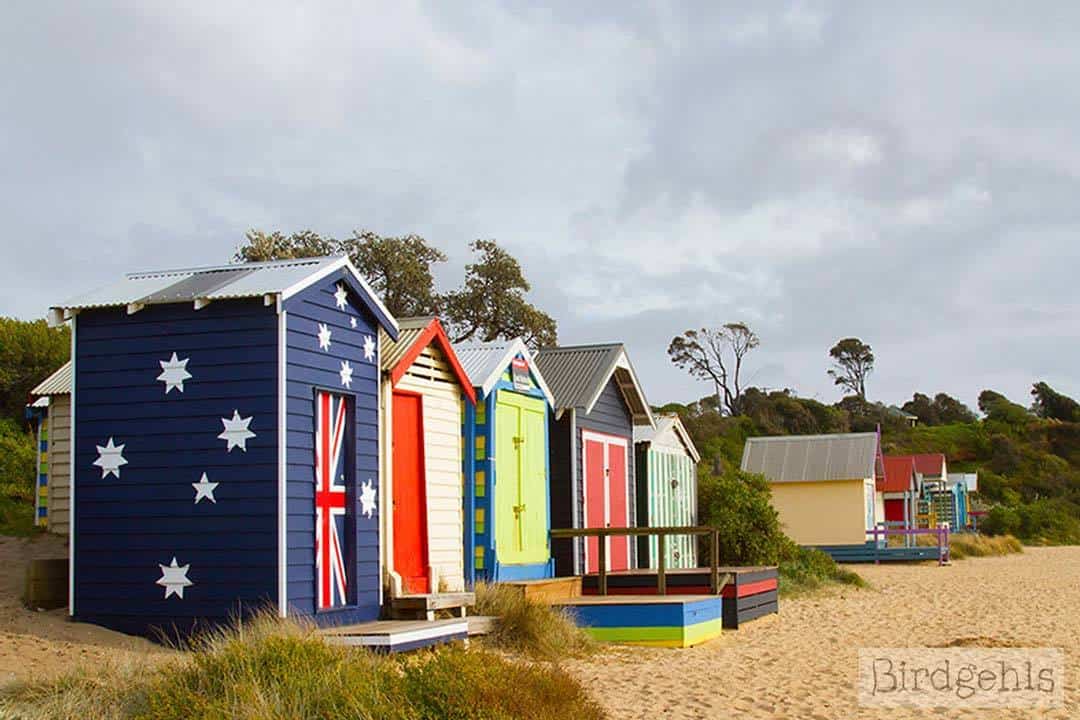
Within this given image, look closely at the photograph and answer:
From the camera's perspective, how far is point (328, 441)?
12016 millimetres

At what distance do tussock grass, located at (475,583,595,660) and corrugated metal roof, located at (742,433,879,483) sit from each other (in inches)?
956

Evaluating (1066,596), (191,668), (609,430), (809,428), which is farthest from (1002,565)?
(809,428)

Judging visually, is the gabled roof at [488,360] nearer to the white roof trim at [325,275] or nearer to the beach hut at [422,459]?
the beach hut at [422,459]

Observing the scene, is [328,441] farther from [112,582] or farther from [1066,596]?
[1066,596]

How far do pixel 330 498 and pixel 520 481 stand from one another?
16.0ft

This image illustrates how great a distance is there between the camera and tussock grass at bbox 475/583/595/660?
42.4 ft

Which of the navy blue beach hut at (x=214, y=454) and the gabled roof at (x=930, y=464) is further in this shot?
the gabled roof at (x=930, y=464)

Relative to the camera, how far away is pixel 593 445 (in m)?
19.3

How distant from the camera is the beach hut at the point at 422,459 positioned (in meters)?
13.3

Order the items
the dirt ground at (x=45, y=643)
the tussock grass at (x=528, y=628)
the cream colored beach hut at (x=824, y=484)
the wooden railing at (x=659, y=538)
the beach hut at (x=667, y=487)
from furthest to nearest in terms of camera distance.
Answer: the cream colored beach hut at (x=824, y=484) < the beach hut at (x=667, y=487) < the wooden railing at (x=659, y=538) < the tussock grass at (x=528, y=628) < the dirt ground at (x=45, y=643)

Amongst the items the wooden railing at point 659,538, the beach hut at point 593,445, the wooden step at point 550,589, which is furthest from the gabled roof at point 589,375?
the wooden step at point 550,589

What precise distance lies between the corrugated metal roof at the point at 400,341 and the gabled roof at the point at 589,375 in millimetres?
4556

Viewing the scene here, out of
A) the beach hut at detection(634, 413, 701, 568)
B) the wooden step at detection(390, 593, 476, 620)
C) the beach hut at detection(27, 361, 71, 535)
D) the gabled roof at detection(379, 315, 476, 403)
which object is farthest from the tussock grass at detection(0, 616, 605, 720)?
the beach hut at detection(634, 413, 701, 568)

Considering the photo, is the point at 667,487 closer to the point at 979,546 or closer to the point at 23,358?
the point at 23,358
